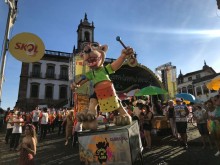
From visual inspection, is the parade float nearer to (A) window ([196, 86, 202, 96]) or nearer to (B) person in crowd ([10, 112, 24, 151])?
(B) person in crowd ([10, 112, 24, 151])

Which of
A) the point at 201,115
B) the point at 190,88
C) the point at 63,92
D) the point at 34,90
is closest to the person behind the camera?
the point at 201,115

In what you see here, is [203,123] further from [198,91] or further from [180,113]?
[198,91]

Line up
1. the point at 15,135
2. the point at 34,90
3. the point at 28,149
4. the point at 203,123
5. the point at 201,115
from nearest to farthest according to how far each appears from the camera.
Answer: the point at 28,149 < the point at 203,123 < the point at 201,115 < the point at 15,135 < the point at 34,90

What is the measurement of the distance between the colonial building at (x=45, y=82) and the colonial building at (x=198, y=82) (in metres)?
25.1

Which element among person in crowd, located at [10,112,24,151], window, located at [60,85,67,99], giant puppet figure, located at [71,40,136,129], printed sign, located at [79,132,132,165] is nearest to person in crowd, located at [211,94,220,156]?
giant puppet figure, located at [71,40,136,129]

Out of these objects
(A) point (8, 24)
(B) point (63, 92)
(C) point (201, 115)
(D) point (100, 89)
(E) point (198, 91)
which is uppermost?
(E) point (198, 91)

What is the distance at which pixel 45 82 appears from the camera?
35.0 m

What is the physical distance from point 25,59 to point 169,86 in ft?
55.7

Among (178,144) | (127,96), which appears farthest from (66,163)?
(127,96)

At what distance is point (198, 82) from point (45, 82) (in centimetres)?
2901

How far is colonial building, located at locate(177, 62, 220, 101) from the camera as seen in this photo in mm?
37812

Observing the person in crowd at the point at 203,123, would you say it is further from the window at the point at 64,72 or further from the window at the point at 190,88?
the window at the point at 190,88

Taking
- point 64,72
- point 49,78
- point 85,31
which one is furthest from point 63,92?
point 85,31

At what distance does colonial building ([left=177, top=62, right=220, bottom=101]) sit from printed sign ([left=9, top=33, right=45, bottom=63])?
124 feet
